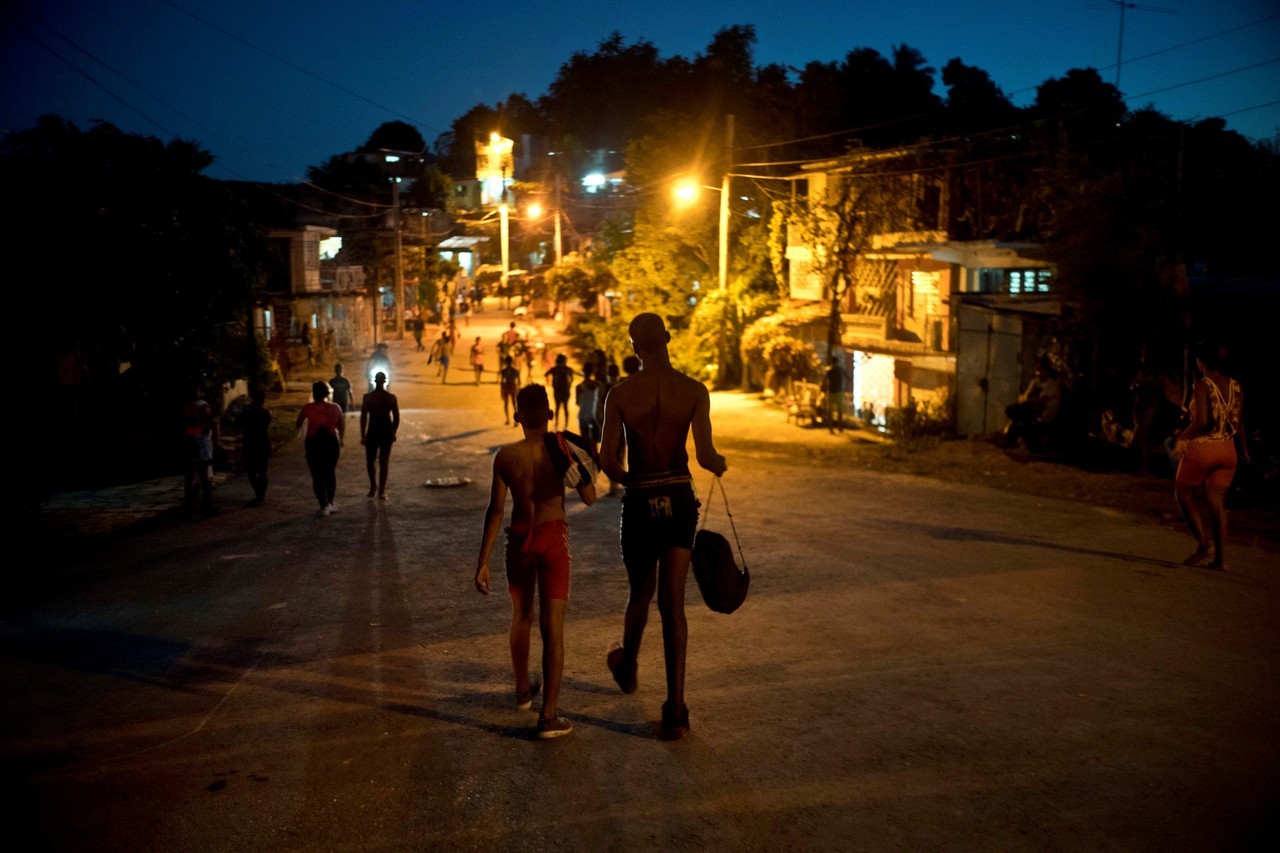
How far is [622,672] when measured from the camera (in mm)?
5984

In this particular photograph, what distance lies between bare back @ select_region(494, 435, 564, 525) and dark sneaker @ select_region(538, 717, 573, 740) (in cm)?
101

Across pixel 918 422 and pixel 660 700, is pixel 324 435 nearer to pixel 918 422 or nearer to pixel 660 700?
pixel 660 700

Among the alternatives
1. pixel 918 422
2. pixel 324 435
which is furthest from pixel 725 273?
Answer: pixel 324 435

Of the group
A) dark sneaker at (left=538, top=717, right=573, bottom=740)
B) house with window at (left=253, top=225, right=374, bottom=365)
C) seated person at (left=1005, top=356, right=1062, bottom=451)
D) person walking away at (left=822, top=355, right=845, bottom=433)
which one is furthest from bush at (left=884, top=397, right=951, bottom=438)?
house with window at (left=253, top=225, right=374, bottom=365)

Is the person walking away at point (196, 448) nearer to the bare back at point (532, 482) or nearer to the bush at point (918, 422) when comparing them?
the bare back at point (532, 482)

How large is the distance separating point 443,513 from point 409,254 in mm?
46182

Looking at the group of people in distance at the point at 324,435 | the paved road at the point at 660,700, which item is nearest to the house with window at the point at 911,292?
the paved road at the point at 660,700

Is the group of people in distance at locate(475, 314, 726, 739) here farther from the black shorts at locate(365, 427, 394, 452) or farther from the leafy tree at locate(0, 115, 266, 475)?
the leafy tree at locate(0, 115, 266, 475)

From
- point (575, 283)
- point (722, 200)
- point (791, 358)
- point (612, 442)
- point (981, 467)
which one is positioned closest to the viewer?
point (612, 442)

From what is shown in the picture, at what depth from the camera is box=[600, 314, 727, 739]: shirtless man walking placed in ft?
17.7

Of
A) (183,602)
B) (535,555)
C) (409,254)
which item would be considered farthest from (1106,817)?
(409,254)

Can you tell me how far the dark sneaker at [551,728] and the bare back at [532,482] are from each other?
3.30ft

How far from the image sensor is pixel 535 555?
549cm

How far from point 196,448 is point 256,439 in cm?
77
